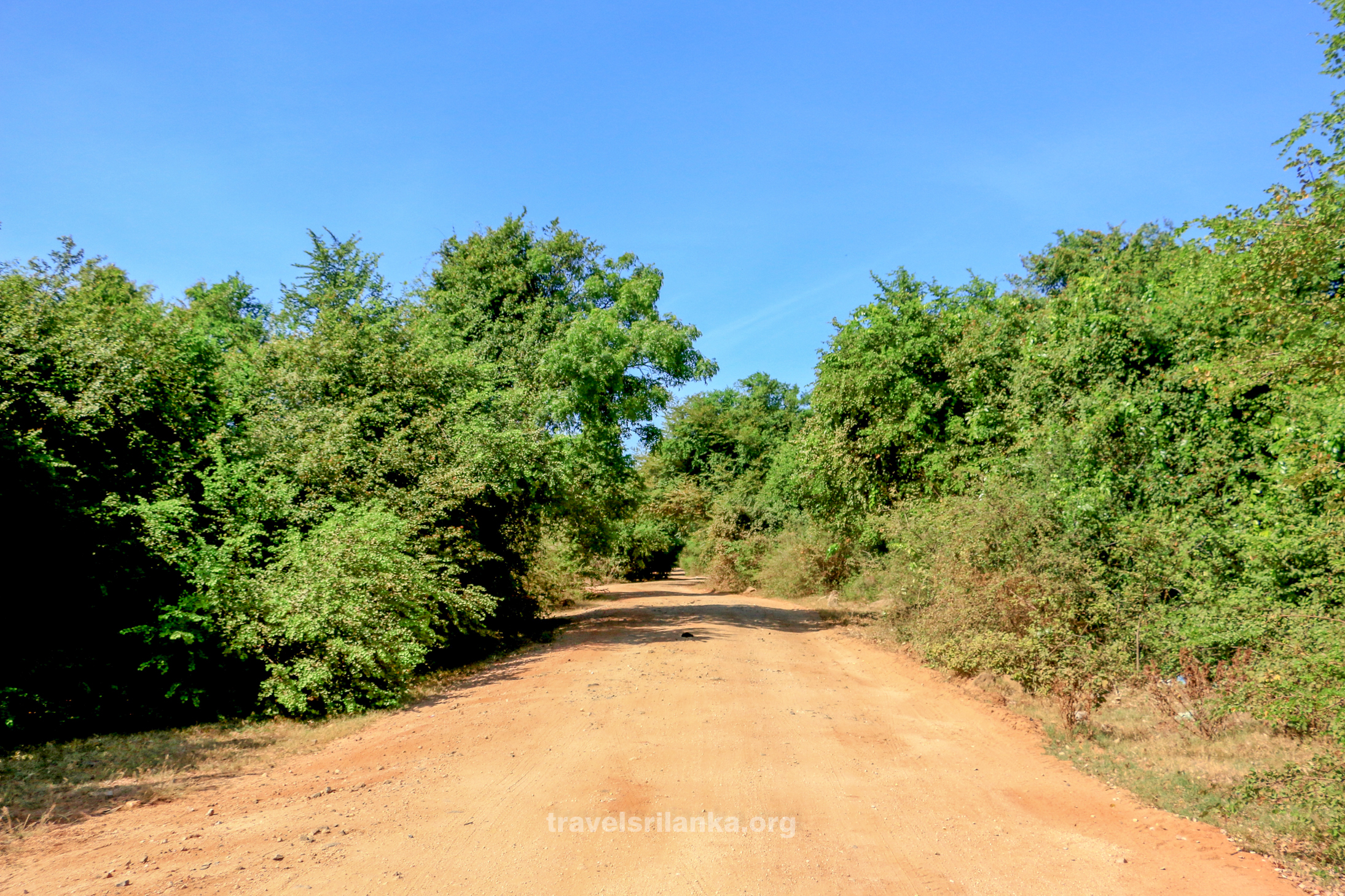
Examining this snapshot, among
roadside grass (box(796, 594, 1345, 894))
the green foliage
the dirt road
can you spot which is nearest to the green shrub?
the green foliage

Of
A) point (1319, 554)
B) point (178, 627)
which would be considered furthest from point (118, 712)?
point (1319, 554)

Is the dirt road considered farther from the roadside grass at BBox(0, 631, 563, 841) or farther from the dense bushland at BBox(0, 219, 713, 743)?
the dense bushland at BBox(0, 219, 713, 743)

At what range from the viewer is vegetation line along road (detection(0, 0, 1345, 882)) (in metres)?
8.05

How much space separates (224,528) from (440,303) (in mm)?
13248

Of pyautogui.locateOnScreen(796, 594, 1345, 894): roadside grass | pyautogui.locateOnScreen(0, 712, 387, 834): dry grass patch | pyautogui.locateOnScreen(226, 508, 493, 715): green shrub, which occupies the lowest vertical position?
pyautogui.locateOnScreen(796, 594, 1345, 894): roadside grass

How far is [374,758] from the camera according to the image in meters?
7.58

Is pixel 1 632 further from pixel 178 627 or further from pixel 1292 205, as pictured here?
pixel 1292 205

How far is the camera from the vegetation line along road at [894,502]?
805cm

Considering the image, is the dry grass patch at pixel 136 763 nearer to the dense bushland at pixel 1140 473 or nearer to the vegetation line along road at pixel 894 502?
the vegetation line along road at pixel 894 502

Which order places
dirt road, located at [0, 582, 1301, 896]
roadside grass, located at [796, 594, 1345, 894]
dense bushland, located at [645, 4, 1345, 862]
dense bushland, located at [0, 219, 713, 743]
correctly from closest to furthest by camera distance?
dirt road, located at [0, 582, 1301, 896], roadside grass, located at [796, 594, 1345, 894], dense bushland, located at [645, 4, 1345, 862], dense bushland, located at [0, 219, 713, 743]

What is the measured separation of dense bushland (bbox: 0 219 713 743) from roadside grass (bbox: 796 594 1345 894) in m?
8.09

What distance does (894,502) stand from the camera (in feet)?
60.0

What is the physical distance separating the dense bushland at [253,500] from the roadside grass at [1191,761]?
809 cm

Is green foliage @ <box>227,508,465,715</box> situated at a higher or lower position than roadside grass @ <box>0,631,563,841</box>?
higher
